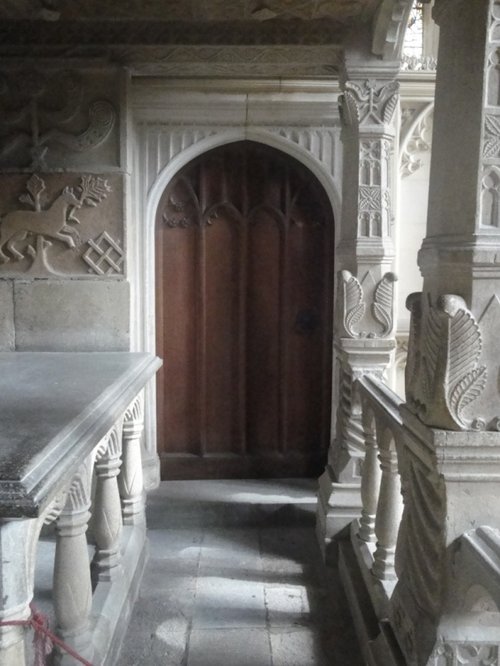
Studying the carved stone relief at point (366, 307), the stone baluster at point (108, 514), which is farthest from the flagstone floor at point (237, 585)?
the carved stone relief at point (366, 307)

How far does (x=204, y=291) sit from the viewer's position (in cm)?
372

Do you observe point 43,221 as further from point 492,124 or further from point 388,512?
point 492,124

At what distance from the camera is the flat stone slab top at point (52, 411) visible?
124 centimetres

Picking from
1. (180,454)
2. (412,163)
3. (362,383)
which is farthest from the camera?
(180,454)

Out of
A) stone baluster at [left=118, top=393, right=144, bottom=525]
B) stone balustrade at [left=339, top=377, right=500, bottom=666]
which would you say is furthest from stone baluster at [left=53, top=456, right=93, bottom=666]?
stone balustrade at [left=339, top=377, right=500, bottom=666]

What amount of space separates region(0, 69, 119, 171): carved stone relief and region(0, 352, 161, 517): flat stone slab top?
1.02 meters

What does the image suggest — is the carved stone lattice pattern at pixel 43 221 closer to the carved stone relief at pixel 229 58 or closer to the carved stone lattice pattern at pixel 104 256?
the carved stone lattice pattern at pixel 104 256

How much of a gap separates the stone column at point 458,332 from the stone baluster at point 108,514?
1.20m

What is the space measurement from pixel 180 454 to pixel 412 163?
7.79 feet

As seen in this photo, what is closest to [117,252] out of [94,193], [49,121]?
[94,193]

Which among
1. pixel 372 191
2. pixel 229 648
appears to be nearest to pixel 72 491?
pixel 229 648

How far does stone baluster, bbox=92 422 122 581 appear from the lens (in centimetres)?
220

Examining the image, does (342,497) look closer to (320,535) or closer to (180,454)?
(320,535)

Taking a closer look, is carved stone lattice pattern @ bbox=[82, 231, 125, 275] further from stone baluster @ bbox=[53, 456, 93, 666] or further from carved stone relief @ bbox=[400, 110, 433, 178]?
carved stone relief @ bbox=[400, 110, 433, 178]
